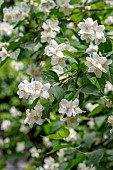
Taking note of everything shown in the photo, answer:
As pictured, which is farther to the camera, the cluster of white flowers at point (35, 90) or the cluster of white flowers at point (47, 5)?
the cluster of white flowers at point (47, 5)

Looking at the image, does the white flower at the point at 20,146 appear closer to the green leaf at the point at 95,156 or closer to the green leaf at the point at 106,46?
the green leaf at the point at 95,156

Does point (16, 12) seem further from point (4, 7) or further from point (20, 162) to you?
point (20, 162)

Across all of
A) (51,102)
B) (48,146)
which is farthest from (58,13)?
(48,146)

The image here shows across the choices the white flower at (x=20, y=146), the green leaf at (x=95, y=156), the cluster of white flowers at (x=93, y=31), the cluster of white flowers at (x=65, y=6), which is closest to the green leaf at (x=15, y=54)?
the cluster of white flowers at (x=65, y=6)

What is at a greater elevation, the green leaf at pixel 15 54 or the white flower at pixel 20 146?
the green leaf at pixel 15 54

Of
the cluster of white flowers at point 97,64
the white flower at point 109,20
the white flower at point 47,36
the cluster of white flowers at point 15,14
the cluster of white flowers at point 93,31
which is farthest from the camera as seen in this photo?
the white flower at point 109,20

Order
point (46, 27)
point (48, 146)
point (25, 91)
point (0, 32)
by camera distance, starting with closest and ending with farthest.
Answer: point (25, 91)
point (46, 27)
point (0, 32)
point (48, 146)

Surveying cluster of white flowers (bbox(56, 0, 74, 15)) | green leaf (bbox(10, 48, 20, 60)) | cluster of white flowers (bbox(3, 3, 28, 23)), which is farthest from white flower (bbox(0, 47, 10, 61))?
cluster of white flowers (bbox(56, 0, 74, 15))
